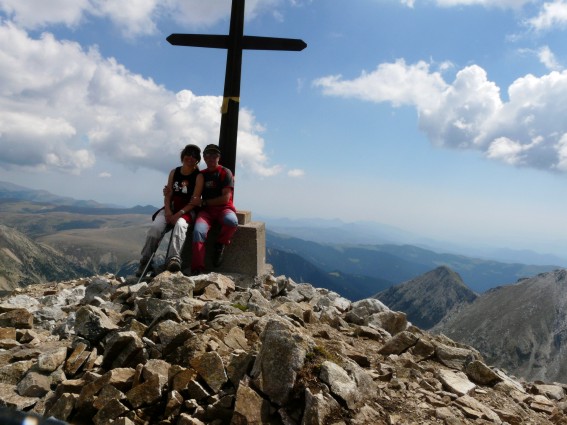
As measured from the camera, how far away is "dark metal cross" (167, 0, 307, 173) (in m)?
12.6

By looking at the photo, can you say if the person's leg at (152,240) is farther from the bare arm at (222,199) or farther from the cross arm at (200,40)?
the cross arm at (200,40)

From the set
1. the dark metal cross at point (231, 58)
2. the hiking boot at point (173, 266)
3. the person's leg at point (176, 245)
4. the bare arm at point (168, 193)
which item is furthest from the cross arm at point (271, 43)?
the hiking boot at point (173, 266)

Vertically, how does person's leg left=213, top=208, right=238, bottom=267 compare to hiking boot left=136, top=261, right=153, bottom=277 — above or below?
above

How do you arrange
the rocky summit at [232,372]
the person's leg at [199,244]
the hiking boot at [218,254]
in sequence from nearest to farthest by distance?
the rocky summit at [232,372] < the person's leg at [199,244] < the hiking boot at [218,254]

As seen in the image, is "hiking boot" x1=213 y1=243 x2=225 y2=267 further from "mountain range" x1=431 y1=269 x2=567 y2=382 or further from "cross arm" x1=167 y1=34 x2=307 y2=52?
"mountain range" x1=431 y1=269 x2=567 y2=382

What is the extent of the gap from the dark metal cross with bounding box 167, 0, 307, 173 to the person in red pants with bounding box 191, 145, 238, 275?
1613mm

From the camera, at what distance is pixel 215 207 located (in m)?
11.2

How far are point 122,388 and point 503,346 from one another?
469 ft

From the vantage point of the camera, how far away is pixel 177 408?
4.52 meters

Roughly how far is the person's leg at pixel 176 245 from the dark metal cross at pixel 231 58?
9.64 feet

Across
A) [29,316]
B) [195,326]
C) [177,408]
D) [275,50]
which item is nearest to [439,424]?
[177,408]

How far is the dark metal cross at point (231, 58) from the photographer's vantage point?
12578 millimetres

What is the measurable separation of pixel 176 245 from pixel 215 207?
158cm

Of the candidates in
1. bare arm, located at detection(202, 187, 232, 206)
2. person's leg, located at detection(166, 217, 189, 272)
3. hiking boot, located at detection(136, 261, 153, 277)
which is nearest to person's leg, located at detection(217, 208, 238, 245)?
bare arm, located at detection(202, 187, 232, 206)
